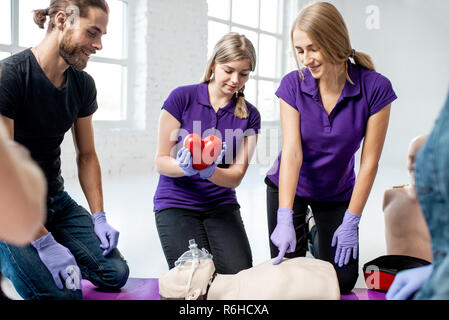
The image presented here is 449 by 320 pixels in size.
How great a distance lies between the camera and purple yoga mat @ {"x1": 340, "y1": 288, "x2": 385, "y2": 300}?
128 centimetres

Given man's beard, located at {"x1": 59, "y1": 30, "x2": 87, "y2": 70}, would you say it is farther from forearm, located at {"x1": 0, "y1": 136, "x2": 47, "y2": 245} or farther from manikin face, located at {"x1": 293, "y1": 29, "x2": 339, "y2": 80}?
forearm, located at {"x1": 0, "y1": 136, "x2": 47, "y2": 245}

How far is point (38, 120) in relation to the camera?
49.2 inches

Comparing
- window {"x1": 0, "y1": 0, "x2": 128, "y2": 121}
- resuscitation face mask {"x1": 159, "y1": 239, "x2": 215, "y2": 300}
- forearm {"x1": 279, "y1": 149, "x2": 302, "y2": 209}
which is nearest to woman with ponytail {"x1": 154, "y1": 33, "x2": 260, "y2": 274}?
forearm {"x1": 279, "y1": 149, "x2": 302, "y2": 209}

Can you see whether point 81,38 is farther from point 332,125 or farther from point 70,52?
point 332,125

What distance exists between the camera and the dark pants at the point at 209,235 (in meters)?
1.39

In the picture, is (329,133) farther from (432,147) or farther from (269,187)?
(432,147)

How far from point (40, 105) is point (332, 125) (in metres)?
0.89

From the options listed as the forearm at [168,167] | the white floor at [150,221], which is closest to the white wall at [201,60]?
the white floor at [150,221]

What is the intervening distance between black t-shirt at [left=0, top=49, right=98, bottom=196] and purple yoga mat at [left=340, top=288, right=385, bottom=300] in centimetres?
99

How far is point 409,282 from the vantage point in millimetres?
536

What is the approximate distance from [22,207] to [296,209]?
3.79 feet

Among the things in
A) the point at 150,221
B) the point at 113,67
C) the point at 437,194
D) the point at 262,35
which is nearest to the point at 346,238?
the point at 437,194

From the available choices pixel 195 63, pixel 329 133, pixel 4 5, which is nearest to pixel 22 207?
pixel 329 133

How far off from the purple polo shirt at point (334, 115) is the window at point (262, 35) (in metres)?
3.65
